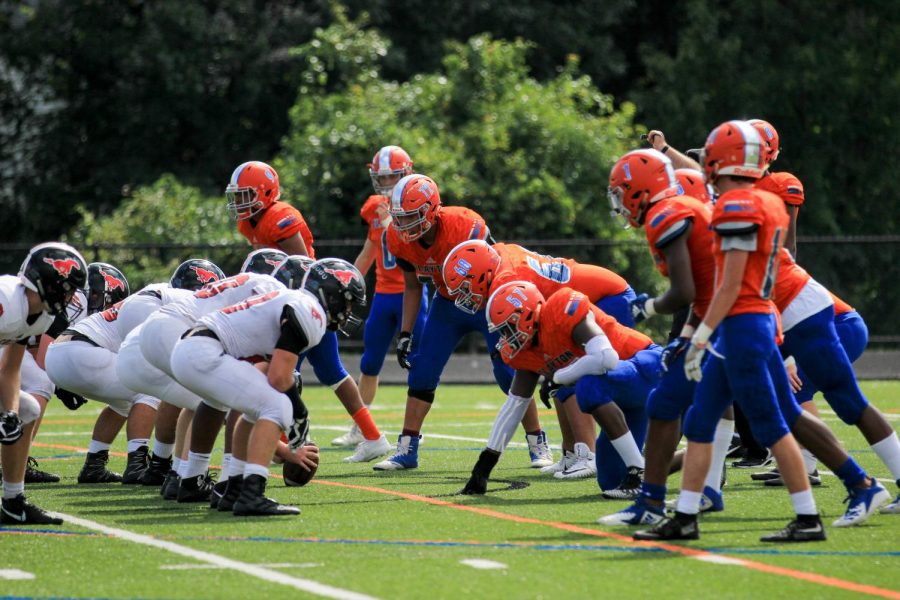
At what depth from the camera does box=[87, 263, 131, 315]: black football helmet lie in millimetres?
9773

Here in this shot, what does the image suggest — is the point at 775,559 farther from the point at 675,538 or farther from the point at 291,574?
the point at 291,574

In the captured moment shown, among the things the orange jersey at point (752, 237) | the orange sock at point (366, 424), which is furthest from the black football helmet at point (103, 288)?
the orange jersey at point (752, 237)

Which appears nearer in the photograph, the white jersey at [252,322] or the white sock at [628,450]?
the white jersey at [252,322]

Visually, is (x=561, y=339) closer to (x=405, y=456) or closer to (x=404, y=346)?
(x=405, y=456)

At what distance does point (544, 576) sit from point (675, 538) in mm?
1062

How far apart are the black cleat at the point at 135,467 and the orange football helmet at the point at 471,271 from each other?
2.25 m

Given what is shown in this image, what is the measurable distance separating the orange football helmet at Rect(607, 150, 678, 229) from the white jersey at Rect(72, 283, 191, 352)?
10.8ft

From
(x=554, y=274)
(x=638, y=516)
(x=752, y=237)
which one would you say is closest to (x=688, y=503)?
(x=638, y=516)

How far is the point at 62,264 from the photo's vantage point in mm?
7160

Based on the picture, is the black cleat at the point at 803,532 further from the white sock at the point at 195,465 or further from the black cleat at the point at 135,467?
the black cleat at the point at 135,467

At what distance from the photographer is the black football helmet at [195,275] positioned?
9062 millimetres

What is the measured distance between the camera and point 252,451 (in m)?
7.35

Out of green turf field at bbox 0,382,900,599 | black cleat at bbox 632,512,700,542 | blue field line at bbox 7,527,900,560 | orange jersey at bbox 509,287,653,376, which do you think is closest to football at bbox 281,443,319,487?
green turf field at bbox 0,382,900,599

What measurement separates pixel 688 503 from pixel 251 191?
4.91 meters
